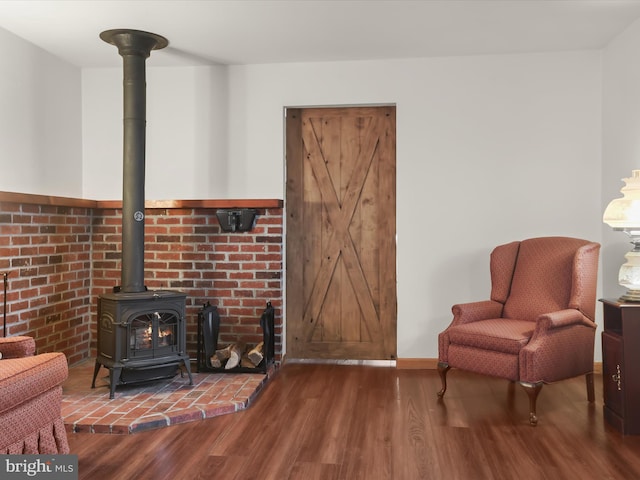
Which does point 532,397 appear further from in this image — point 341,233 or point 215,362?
point 215,362

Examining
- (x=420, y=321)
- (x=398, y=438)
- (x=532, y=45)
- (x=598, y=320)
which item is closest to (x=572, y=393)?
(x=598, y=320)

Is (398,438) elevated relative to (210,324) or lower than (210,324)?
lower

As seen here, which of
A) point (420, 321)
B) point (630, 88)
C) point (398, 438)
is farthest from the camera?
point (420, 321)

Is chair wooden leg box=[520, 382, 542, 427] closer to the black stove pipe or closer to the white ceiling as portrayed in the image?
the white ceiling

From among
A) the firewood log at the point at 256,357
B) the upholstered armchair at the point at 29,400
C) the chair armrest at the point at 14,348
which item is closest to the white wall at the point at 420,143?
the firewood log at the point at 256,357

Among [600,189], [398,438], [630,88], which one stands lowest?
[398,438]

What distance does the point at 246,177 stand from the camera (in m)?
4.81

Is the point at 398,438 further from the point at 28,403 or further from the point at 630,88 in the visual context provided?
the point at 630,88

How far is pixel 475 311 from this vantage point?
4.00 meters

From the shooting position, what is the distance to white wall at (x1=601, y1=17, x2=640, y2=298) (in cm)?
394

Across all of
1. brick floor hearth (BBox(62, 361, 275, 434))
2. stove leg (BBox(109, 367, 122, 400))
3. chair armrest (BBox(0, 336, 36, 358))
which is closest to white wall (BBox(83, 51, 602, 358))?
brick floor hearth (BBox(62, 361, 275, 434))

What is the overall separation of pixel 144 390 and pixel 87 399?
0.35 m

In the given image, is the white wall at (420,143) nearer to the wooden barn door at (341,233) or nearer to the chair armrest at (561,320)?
the wooden barn door at (341,233)

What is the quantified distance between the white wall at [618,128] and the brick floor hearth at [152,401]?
262cm
